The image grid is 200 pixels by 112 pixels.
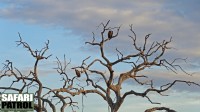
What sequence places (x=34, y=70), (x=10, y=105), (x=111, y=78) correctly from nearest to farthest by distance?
(x=111, y=78) < (x=10, y=105) < (x=34, y=70)

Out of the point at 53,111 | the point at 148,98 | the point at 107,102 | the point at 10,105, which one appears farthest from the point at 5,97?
the point at 148,98

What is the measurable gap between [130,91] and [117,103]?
2.98ft

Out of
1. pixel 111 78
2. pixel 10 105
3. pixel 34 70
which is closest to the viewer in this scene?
pixel 111 78

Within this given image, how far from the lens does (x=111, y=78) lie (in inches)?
1069

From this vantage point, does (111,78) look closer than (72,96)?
Yes

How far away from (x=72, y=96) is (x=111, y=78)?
133 inches

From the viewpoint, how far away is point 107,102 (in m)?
27.7

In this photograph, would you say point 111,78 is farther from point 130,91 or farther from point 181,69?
point 181,69

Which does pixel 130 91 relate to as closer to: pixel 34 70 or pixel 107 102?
pixel 107 102

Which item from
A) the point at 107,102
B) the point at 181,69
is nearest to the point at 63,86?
the point at 107,102

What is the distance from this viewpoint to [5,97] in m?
29.7

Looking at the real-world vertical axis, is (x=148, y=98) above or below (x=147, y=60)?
below

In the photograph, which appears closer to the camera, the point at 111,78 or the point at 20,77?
the point at 111,78

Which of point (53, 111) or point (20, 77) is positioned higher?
point (20, 77)
